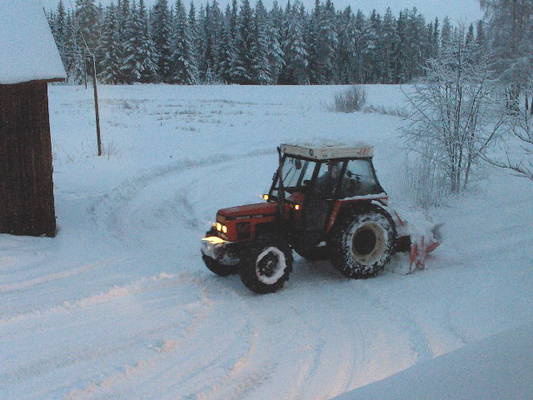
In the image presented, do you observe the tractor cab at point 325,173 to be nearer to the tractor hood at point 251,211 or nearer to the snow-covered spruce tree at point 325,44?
the tractor hood at point 251,211

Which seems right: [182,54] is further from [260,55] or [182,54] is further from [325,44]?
[325,44]

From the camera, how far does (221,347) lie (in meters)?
5.24

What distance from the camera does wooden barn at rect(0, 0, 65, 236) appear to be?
29.3 feet

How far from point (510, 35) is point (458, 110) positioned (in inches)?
776

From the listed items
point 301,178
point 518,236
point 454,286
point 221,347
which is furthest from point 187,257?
point 518,236

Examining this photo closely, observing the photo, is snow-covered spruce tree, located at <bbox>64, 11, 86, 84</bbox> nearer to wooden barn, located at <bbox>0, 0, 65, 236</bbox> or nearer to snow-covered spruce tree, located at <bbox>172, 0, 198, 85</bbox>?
snow-covered spruce tree, located at <bbox>172, 0, 198, 85</bbox>

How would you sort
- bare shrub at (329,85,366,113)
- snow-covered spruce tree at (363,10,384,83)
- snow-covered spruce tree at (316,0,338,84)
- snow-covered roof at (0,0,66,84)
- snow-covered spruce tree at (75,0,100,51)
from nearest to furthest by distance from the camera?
snow-covered roof at (0,0,66,84), bare shrub at (329,85,366,113), snow-covered spruce tree at (75,0,100,51), snow-covered spruce tree at (316,0,338,84), snow-covered spruce tree at (363,10,384,83)

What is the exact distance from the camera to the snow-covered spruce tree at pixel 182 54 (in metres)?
59.5

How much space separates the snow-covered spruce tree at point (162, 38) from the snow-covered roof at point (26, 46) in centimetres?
5132

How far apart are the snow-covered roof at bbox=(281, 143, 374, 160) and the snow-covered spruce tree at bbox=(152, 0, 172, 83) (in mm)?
56239

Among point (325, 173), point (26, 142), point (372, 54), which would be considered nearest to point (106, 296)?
point (325, 173)

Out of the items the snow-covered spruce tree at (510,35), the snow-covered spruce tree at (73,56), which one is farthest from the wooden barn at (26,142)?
→ the snow-covered spruce tree at (73,56)

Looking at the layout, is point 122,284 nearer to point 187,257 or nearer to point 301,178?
point 187,257

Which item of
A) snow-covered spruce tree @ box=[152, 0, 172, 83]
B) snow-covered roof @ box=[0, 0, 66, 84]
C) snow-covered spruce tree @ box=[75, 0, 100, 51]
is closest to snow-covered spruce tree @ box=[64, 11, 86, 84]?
snow-covered spruce tree @ box=[75, 0, 100, 51]
